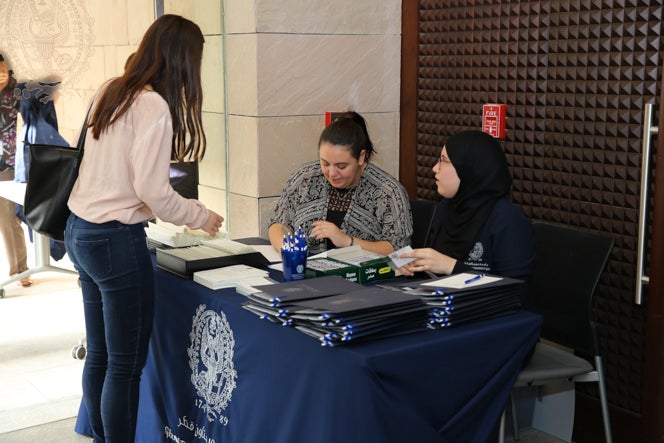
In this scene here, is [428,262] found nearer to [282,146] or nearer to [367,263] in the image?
[367,263]

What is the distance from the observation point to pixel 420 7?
14.6 ft

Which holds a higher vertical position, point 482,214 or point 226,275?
point 482,214

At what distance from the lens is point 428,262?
2893 mm

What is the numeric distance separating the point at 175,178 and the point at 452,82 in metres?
1.50

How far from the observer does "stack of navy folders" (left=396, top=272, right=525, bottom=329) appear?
240cm

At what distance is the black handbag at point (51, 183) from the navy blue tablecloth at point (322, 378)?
0.47 meters

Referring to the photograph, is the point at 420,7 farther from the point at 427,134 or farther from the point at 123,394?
the point at 123,394

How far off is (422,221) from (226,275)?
1373 mm

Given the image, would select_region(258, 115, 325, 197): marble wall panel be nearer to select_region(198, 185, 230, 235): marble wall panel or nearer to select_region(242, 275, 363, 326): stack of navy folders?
select_region(198, 185, 230, 235): marble wall panel

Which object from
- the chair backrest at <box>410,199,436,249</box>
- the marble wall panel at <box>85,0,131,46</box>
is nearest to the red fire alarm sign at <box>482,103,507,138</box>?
the chair backrest at <box>410,199,436,249</box>

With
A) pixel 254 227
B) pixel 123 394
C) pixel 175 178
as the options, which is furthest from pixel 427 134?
pixel 123 394

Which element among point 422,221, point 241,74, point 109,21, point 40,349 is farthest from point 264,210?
point 40,349

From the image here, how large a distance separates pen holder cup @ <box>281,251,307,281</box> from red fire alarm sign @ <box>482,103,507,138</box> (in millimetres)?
1497

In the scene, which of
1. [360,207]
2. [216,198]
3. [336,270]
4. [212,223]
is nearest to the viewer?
[336,270]
